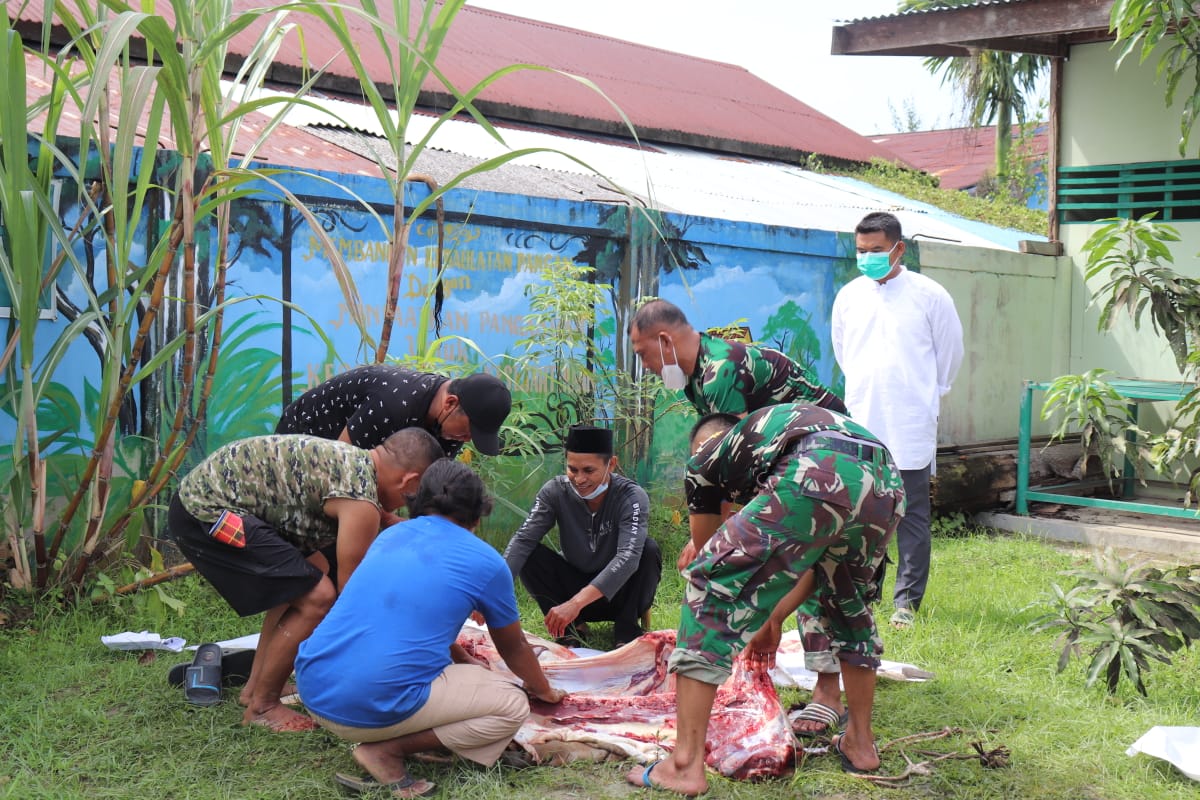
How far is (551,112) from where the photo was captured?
34.3 ft

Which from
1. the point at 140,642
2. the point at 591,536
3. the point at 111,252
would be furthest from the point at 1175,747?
the point at 111,252

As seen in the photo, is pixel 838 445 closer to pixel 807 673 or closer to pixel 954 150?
pixel 807 673

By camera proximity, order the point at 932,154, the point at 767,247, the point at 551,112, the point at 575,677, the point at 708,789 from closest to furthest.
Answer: the point at 708,789
the point at 575,677
the point at 767,247
the point at 551,112
the point at 932,154

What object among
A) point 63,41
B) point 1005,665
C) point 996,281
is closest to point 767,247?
point 996,281

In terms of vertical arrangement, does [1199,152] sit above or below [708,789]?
above

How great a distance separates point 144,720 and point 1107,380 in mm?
6910

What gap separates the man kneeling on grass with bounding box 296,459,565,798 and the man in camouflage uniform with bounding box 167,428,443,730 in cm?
28

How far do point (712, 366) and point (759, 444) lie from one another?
16.8 inches

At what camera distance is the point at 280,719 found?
3646 mm

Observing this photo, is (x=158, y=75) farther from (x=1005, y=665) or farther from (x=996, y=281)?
(x=996, y=281)

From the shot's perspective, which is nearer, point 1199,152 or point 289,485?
point 289,485

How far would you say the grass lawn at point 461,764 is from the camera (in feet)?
10.7

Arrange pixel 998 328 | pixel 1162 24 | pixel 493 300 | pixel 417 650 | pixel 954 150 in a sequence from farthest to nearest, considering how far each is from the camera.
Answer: pixel 954 150, pixel 998 328, pixel 493 300, pixel 1162 24, pixel 417 650

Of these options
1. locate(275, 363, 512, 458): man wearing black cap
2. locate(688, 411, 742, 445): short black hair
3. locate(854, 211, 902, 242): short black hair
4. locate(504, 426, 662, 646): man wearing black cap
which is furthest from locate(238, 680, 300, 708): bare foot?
locate(854, 211, 902, 242): short black hair
